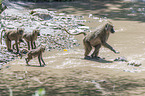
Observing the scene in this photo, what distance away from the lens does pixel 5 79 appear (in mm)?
6316

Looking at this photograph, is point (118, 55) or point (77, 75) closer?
point (77, 75)

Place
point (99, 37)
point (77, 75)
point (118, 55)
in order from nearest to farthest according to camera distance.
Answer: point (77, 75) → point (99, 37) → point (118, 55)

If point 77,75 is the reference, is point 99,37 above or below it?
above

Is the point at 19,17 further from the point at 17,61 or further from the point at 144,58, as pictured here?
the point at 144,58

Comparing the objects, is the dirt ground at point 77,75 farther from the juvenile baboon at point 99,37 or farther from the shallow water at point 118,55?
the juvenile baboon at point 99,37

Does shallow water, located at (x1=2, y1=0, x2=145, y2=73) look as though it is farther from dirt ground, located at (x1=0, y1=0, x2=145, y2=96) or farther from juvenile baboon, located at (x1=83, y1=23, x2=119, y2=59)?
juvenile baboon, located at (x1=83, y1=23, x2=119, y2=59)

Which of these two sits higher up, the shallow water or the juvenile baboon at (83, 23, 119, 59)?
the juvenile baboon at (83, 23, 119, 59)

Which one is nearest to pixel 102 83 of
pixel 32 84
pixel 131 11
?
pixel 32 84

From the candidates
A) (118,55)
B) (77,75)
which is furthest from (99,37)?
(77,75)

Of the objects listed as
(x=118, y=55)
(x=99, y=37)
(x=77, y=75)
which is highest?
(x=99, y=37)

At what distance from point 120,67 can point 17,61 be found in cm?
275

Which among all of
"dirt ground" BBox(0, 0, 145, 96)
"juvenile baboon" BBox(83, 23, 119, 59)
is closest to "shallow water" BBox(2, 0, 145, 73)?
"dirt ground" BBox(0, 0, 145, 96)

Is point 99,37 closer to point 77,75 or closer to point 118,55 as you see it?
point 118,55

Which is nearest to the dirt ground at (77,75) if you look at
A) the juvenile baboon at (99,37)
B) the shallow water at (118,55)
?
the shallow water at (118,55)
